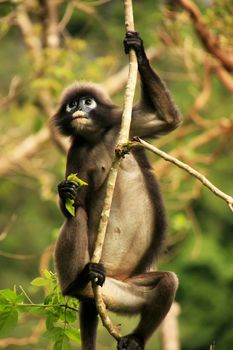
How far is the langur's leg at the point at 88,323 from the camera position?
6.62 meters

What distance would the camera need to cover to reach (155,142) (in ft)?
39.9

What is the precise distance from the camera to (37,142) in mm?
11727

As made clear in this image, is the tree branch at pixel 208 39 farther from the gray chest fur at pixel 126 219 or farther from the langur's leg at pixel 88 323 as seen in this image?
the langur's leg at pixel 88 323

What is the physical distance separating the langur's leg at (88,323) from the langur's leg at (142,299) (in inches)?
8.9

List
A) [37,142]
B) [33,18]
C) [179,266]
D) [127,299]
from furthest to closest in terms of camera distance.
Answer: [33,18]
[179,266]
[37,142]
[127,299]

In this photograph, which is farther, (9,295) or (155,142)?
(155,142)

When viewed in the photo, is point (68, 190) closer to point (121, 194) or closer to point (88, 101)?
point (121, 194)

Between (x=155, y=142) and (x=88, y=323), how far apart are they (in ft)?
18.8

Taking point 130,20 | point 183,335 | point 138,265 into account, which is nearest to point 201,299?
point 183,335

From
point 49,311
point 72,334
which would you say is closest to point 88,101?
point 49,311

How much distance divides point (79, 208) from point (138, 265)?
716 millimetres

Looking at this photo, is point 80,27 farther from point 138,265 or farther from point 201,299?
point 138,265

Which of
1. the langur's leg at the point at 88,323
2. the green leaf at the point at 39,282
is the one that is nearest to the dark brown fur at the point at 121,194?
the langur's leg at the point at 88,323

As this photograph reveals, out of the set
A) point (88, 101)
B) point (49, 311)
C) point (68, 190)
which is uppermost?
point (88, 101)
